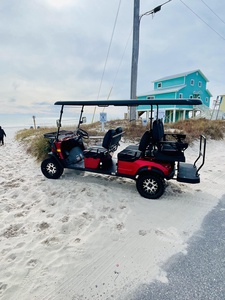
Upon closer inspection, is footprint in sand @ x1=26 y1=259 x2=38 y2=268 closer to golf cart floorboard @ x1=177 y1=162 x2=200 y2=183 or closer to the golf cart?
the golf cart

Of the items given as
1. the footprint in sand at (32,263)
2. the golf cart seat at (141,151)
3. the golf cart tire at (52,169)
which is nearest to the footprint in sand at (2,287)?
the footprint in sand at (32,263)

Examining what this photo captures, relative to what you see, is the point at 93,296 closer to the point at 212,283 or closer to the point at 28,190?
the point at 212,283

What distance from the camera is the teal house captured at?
62.0 ft

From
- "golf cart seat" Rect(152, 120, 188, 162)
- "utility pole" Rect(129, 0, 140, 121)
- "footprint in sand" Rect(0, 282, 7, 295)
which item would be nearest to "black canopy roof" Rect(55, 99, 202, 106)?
"golf cart seat" Rect(152, 120, 188, 162)

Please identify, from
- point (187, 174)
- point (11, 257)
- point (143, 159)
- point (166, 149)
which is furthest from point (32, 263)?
point (187, 174)

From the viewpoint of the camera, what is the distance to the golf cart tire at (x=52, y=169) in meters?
4.29

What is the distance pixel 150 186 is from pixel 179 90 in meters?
17.7

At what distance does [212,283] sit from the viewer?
69.1 inches

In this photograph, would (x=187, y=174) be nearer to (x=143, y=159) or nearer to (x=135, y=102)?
(x=143, y=159)

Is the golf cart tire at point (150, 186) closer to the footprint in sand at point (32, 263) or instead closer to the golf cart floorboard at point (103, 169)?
the golf cart floorboard at point (103, 169)

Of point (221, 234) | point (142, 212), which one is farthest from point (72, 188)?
point (221, 234)

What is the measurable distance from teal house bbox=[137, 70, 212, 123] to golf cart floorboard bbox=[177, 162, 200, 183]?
15.2 m

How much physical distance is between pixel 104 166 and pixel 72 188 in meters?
0.81

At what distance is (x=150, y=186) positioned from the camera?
343 centimetres
